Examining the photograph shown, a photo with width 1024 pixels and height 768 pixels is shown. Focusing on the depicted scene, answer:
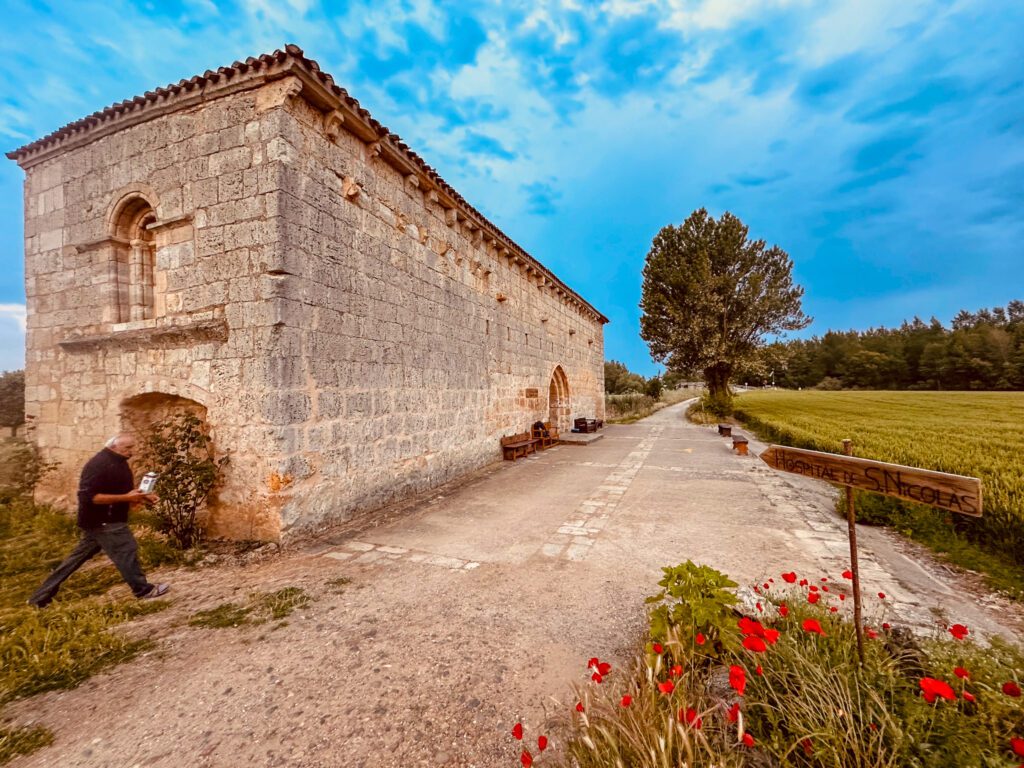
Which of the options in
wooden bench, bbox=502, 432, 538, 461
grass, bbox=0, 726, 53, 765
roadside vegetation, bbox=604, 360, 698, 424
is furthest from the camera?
roadside vegetation, bbox=604, 360, 698, 424

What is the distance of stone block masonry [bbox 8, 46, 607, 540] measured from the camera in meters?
4.50

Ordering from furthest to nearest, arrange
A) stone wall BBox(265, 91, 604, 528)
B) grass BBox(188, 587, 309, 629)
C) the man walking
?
stone wall BBox(265, 91, 604, 528), the man walking, grass BBox(188, 587, 309, 629)

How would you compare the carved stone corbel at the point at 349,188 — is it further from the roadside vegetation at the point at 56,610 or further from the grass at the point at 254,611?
the grass at the point at 254,611

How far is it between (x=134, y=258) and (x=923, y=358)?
75.0 m

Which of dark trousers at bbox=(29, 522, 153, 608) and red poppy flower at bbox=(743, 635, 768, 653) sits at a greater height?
red poppy flower at bbox=(743, 635, 768, 653)

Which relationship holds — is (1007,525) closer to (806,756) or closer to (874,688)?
(874,688)

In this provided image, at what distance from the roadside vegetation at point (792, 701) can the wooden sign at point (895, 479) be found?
1.77ft

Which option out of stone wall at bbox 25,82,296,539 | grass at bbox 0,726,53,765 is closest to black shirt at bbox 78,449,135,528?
stone wall at bbox 25,82,296,539

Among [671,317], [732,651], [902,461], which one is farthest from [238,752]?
[671,317]

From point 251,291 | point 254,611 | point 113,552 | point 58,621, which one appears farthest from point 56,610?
point 251,291

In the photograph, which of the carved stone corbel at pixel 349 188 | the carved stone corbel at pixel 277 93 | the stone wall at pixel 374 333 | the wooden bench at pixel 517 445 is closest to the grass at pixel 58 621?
the stone wall at pixel 374 333

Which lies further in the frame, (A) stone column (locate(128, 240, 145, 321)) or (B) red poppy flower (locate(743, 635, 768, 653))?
(A) stone column (locate(128, 240, 145, 321))

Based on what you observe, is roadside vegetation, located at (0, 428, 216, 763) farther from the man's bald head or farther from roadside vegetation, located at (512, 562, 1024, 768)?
roadside vegetation, located at (512, 562, 1024, 768)

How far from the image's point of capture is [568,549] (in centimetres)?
422
